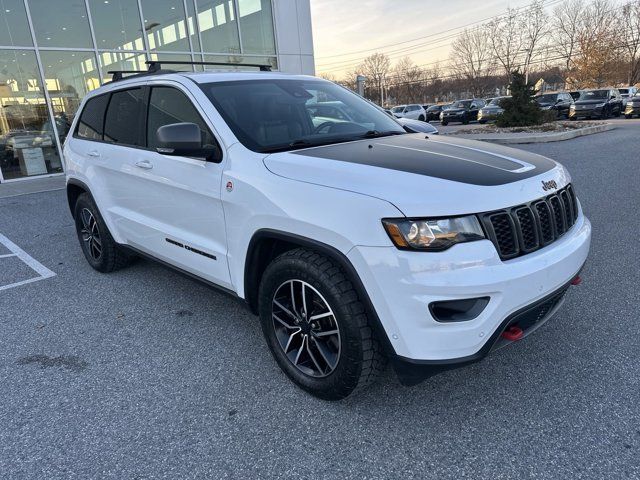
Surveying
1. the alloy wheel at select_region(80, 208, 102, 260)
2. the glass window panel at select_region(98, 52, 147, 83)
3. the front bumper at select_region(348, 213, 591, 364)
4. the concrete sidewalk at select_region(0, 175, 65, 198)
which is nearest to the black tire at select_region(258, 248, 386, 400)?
the front bumper at select_region(348, 213, 591, 364)

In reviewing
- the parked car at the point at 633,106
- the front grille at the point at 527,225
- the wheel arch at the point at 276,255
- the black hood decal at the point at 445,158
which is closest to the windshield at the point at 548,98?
the parked car at the point at 633,106

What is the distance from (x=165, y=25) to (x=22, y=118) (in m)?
4.98

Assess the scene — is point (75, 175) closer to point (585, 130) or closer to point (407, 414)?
point (407, 414)

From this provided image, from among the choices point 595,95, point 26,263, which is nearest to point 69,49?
point 26,263

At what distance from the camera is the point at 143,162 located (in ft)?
11.9

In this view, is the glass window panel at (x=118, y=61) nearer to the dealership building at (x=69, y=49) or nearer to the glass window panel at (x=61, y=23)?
the dealership building at (x=69, y=49)

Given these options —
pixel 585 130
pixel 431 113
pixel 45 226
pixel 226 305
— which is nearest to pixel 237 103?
pixel 226 305

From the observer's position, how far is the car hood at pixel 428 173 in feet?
7.14

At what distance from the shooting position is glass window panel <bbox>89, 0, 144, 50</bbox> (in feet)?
42.8

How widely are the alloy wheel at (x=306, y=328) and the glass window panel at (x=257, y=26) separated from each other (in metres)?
15.0

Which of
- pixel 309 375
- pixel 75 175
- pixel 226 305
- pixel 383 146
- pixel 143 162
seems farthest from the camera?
pixel 75 175

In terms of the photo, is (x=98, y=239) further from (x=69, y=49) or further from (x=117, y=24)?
(x=117, y=24)

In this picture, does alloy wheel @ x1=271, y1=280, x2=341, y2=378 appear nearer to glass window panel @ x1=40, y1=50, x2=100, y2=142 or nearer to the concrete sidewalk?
the concrete sidewalk

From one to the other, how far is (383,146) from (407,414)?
160 centimetres
